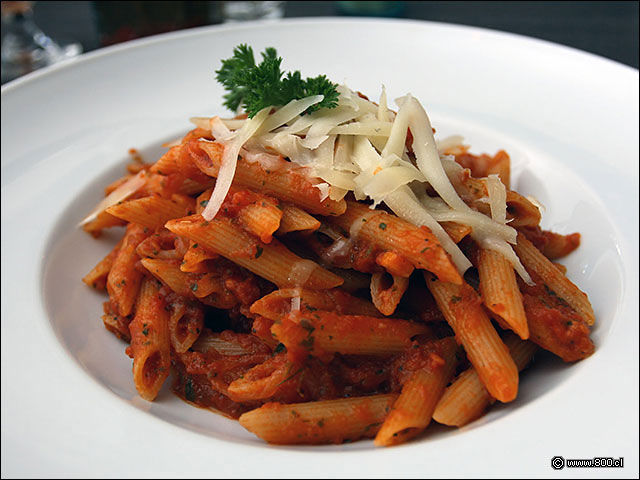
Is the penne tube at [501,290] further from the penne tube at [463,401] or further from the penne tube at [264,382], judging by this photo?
the penne tube at [264,382]

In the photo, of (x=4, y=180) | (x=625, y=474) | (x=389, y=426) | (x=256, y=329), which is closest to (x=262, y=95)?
(x=256, y=329)

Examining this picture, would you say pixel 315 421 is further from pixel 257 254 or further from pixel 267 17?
pixel 267 17

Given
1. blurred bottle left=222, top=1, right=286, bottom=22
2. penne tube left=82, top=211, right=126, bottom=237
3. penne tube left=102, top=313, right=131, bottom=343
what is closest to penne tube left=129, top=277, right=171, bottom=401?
penne tube left=102, top=313, right=131, bottom=343

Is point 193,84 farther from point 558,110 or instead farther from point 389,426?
point 389,426

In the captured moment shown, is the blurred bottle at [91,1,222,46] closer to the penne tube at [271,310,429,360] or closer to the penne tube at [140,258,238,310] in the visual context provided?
the penne tube at [140,258,238,310]

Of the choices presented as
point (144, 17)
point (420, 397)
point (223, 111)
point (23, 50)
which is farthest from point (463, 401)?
point (23, 50)

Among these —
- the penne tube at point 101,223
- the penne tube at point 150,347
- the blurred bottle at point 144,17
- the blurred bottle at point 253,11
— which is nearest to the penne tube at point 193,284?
the penne tube at point 150,347

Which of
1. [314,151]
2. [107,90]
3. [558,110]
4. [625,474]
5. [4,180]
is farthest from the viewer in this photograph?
[107,90]
